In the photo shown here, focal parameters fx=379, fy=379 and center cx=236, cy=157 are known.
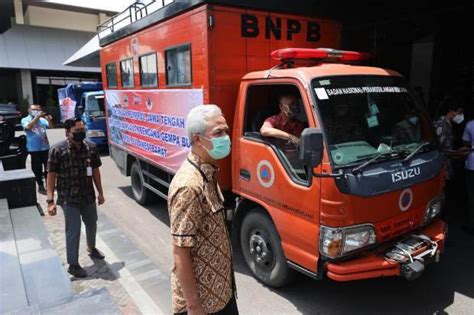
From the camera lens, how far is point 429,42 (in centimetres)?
820

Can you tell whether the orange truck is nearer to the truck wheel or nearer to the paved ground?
the paved ground

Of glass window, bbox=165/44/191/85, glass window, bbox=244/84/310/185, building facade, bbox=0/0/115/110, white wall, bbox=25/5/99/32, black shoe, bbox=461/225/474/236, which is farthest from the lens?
white wall, bbox=25/5/99/32

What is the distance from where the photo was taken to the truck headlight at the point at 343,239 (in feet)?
9.84

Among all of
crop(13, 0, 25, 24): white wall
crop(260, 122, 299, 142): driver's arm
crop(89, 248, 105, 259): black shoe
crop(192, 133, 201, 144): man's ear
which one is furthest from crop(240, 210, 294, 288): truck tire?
crop(13, 0, 25, 24): white wall

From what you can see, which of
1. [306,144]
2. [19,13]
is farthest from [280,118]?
[19,13]

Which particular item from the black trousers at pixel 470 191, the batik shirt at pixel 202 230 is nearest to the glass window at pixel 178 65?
the batik shirt at pixel 202 230

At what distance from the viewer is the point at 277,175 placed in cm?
352

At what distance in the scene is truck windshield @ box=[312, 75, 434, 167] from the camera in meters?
3.26

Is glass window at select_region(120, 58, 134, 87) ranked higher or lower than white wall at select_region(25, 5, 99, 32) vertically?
lower

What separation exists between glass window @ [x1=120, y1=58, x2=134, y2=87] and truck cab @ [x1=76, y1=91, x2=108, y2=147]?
6562 mm

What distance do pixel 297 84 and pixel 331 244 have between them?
143 centimetres

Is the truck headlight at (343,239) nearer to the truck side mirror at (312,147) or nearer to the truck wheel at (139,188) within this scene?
the truck side mirror at (312,147)

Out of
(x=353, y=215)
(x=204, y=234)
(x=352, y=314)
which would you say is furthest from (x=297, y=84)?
(x=352, y=314)

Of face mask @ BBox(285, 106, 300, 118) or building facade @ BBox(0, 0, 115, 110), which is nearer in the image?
face mask @ BBox(285, 106, 300, 118)
